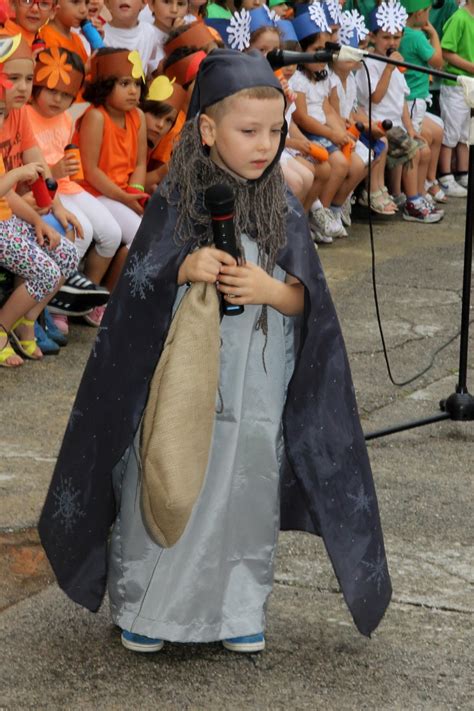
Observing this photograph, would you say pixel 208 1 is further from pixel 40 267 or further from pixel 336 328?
pixel 336 328

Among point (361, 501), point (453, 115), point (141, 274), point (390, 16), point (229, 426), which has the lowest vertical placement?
point (453, 115)

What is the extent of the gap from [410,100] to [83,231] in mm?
4966

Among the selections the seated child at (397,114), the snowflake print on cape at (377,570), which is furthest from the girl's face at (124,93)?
the snowflake print on cape at (377,570)

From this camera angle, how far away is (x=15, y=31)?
18.7 ft

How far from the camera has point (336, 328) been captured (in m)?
3.04

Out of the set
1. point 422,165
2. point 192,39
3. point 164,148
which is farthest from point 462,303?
point 422,165

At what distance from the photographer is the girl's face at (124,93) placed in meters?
6.47

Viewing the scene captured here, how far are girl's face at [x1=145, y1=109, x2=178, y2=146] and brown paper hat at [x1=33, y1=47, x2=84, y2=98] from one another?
983 millimetres

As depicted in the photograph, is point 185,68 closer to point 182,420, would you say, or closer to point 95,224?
point 95,224

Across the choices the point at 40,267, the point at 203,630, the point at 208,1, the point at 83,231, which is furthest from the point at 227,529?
the point at 208,1

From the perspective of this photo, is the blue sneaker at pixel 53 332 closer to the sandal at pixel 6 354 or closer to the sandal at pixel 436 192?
the sandal at pixel 6 354

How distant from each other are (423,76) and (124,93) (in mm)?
4467

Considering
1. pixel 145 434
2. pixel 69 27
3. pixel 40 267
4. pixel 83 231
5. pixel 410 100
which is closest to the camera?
pixel 145 434

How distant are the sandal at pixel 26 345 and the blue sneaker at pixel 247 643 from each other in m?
2.82
